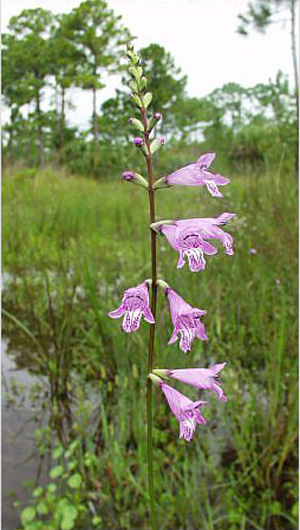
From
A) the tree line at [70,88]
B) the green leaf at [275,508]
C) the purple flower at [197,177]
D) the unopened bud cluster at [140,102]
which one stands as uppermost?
the tree line at [70,88]

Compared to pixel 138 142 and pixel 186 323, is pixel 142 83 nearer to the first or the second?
pixel 138 142

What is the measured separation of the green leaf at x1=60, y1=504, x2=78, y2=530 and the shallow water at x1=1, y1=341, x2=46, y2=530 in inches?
7.7

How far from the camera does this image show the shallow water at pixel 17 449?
170cm

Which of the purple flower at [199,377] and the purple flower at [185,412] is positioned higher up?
the purple flower at [199,377]

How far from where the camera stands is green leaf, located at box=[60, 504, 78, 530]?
1471mm

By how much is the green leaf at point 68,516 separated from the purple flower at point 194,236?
122 cm

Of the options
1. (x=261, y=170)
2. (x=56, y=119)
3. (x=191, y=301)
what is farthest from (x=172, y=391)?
(x=56, y=119)

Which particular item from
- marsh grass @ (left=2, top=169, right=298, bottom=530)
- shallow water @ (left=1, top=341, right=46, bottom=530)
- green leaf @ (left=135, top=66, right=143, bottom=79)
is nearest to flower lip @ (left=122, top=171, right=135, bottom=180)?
green leaf @ (left=135, top=66, right=143, bottom=79)

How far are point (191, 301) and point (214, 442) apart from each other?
0.57 metres

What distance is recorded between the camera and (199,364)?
2.14 m

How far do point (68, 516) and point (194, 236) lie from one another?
4.13 ft

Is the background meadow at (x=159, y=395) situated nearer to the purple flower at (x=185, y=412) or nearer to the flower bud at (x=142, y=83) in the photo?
the flower bud at (x=142, y=83)

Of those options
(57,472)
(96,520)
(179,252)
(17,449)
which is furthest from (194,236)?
(17,449)

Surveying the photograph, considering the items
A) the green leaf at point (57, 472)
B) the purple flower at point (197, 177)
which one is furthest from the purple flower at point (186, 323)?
the green leaf at point (57, 472)
